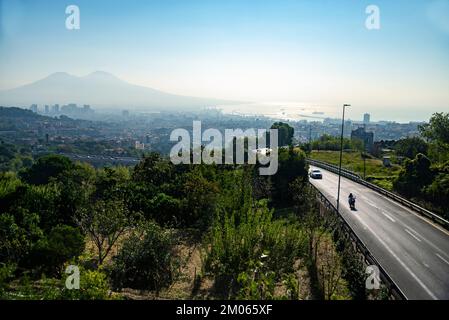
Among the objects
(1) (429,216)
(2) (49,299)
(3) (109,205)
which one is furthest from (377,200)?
(2) (49,299)

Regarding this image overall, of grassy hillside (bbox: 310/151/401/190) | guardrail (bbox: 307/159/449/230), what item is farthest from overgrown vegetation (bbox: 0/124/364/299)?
grassy hillside (bbox: 310/151/401/190)

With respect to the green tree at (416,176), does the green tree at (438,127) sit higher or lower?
higher

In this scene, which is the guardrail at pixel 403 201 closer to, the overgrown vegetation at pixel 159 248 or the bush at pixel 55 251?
the overgrown vegetation at pixel 159 248

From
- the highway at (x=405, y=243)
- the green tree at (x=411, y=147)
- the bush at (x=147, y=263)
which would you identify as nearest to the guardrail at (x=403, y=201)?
the highway at (x=405, y=243)

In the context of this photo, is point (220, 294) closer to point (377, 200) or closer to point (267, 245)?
point (267, 245)

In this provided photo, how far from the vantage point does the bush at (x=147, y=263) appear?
548 inches

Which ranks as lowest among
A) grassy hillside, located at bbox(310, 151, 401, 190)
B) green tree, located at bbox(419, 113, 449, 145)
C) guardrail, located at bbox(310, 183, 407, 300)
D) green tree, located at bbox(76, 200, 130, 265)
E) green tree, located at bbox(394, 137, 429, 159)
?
grassy hillside, located at bbox(310, 151, 401, 190)

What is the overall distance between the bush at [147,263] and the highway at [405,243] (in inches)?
334

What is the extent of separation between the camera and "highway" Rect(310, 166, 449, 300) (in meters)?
13.2

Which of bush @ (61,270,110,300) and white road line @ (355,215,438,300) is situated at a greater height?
bush @ (61,270,110,300)

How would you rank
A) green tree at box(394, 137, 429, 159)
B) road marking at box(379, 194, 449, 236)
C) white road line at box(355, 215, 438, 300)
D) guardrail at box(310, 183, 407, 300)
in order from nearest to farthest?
guardrail at box(310, 183, 407, 300) < white road line at box(355, 215, 438, 300) < road marking at box(379, 194, 449, 236) < green tree at box(394, 137, 429, 159)

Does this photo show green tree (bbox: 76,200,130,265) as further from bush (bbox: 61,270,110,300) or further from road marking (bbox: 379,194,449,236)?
road marking (bbox: 379,194,449,236)

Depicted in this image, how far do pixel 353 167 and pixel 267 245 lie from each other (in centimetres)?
3387

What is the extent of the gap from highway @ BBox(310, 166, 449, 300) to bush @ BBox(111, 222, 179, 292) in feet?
27.8
